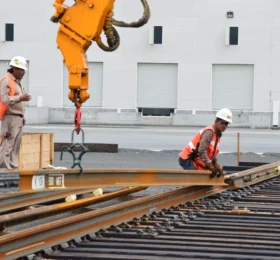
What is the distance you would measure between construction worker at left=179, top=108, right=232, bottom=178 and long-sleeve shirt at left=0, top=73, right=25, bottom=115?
258 centimetres

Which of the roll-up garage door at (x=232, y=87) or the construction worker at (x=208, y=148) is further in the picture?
the roll-up garage door at (x=232, y=87)

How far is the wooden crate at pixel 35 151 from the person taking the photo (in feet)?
48.7

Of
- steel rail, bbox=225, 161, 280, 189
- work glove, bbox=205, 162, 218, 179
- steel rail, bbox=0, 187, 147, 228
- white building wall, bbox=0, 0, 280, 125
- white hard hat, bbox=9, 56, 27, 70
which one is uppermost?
white building wall, bbox=0, 0, 280, 125

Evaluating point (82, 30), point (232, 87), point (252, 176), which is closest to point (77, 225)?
point (82, 30)

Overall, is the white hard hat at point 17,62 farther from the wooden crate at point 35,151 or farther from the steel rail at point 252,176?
the steel rail at point 252,176

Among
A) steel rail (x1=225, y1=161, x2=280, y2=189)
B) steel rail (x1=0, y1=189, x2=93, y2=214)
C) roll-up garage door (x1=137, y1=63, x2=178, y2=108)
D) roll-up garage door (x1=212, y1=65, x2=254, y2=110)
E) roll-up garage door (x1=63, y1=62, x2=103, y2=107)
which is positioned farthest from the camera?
roll-up garage door (x1=63, y1=62, x2=103, y2=107)

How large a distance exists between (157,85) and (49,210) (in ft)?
131

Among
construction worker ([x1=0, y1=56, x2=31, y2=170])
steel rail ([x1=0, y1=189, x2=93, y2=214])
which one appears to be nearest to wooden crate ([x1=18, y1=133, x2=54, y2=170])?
construction worker ([x1=0, y1=56, x2=31, y2=170])

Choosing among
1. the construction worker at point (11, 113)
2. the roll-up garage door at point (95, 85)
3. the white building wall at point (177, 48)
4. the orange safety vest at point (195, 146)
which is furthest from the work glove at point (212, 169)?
the roll-up garage door at point (95, 85)

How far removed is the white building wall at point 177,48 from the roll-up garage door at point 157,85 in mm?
468

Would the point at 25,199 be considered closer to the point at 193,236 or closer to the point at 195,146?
the point at 193,236

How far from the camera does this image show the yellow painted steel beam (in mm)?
8068

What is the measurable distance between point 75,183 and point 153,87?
40553 mm

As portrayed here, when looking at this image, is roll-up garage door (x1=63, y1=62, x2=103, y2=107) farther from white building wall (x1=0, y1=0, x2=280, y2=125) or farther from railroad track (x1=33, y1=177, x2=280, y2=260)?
railroad track (x1=33, y1=177, x2=280, y2=260)
